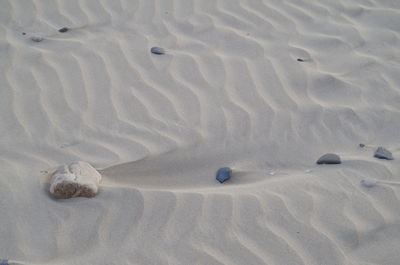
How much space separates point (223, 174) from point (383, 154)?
847 mm

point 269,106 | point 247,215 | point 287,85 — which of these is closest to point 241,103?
point 269,106

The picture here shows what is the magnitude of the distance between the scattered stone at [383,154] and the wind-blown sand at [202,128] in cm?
4

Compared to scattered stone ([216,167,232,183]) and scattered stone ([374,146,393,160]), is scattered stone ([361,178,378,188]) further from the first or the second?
scattered stone ([216,167,232,183])

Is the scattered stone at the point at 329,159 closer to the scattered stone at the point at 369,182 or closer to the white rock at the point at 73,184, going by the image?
the scattered stone at the point at 369,182

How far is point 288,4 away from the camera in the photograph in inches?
176

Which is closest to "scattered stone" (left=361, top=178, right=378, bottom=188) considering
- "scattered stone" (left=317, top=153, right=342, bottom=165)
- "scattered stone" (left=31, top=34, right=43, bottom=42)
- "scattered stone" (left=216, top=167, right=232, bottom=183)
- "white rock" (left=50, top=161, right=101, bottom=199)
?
"scattered stone" (left=317, top=153, right=342, bottom=165)

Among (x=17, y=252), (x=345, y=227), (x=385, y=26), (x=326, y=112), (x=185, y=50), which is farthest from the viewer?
(x=385, y=26)

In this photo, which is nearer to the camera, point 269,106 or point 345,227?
point 345,227

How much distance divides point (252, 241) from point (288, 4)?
269 cm

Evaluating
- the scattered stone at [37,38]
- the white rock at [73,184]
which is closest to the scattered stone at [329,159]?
the white rock at [73,184]

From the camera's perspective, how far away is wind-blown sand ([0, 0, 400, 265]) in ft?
7.55

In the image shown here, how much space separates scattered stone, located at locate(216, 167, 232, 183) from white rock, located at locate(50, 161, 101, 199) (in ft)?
1.93

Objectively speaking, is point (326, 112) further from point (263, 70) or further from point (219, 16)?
point (219, 16)

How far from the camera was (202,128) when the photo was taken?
305cm
